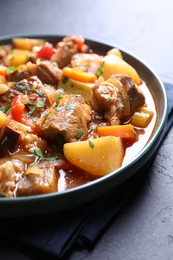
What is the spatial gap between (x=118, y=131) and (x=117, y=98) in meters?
0.43

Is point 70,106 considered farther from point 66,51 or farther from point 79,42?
point 79,42

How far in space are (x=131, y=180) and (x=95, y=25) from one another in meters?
3.61

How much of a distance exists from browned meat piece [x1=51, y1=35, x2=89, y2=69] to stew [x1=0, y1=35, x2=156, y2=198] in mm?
12

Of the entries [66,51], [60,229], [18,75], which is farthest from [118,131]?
[66,51]

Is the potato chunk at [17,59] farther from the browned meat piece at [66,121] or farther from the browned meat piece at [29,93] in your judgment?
the browned meat piece at [66,121]

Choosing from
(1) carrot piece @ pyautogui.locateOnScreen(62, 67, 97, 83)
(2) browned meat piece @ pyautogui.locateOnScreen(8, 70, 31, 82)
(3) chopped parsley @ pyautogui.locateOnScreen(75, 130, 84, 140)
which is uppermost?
Answer: (1) carrot piece @ pyautogui.locateOnScreen(62, 67, 97, 83)

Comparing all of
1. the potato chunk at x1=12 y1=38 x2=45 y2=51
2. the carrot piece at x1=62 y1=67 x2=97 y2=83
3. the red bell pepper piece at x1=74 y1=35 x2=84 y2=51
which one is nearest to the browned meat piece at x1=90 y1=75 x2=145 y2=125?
the carrot piece at x1=62 y1=67 x2=97 y2=83

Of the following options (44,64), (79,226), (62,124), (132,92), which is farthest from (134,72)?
(79,226)

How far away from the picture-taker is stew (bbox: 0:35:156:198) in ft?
12.5

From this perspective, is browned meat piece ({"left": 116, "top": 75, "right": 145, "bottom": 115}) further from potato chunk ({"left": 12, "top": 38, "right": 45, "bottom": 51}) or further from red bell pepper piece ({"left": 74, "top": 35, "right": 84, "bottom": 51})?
potato chunk ({"left": 12, "top": 38, "right": 45, "bottom": 51})

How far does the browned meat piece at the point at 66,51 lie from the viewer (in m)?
5.28

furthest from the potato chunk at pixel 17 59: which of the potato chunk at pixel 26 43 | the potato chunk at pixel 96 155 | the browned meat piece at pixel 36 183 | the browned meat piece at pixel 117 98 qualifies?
the browned meat piece at pixel 36 183

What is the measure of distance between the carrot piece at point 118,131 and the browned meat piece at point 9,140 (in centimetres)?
74

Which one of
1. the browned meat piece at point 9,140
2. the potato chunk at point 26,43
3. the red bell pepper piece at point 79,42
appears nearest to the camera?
the browned meat piece at point 9,140
